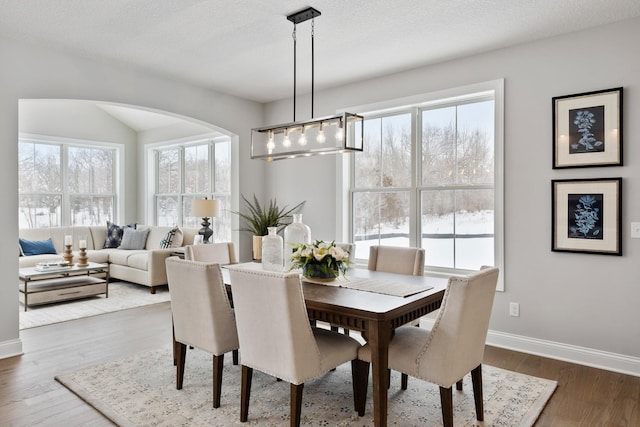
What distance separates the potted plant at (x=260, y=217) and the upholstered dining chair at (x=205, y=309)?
2.51 metres

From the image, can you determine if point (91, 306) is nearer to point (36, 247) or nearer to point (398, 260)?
point (36, 247)

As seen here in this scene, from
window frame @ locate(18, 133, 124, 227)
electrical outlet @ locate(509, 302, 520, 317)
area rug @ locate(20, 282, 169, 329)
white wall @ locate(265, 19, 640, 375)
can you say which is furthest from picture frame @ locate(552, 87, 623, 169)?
window frame @ locate(18, 133, 124, 227)

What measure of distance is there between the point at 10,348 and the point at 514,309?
4.23 m

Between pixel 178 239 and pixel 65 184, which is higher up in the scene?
pixel 65 184

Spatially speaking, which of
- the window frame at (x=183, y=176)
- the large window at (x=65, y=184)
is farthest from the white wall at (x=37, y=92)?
the large window at (x=65, y=184)

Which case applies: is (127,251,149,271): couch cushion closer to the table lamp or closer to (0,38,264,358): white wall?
the table lamp

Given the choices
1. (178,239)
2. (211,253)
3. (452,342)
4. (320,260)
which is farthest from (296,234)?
(178,239)

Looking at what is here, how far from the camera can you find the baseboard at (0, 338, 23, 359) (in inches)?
137

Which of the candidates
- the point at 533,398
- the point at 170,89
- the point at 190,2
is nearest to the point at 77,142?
the point at 170,89

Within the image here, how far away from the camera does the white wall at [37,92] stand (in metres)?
3.52

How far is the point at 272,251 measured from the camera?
302cm

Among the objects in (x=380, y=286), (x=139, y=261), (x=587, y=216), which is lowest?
(x=139, y=261)

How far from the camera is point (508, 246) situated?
3.77 m

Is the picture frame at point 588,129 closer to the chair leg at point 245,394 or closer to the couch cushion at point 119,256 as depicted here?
the chair leg at point 245,394
